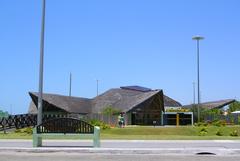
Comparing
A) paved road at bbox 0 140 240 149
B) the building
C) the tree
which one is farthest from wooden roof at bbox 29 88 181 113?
paved road at bbox 0 140 240 149

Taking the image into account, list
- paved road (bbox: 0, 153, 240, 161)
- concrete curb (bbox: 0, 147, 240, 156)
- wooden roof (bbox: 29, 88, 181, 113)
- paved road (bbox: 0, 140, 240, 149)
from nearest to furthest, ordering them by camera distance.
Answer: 1. paved road (bbox: 0, 153, 240, 161)
2. concrete curb (bbox: 0, 147, 240, 156)
3. paved road (bbox: 0, 140, 240, 149)
4. wooden roof (bbox: 29, 88, 181, 113)

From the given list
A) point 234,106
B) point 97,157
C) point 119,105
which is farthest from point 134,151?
point 234,106

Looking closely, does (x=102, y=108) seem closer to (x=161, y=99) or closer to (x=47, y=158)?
(x=161, y=99)

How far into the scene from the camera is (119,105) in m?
65.1

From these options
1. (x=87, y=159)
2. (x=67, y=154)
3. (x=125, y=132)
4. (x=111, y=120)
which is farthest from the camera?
(x=111, y=120)

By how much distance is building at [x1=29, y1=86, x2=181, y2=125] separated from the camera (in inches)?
2452

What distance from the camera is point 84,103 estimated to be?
7025cm

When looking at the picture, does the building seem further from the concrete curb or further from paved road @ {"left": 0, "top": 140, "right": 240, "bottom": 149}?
the concrete curb

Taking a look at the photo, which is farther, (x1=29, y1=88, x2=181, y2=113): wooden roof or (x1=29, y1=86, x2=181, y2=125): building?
(x1=29, y1=88, x2=181, y2=113): wooden roof

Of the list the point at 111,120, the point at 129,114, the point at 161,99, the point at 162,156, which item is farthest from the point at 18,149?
the point at 161,99

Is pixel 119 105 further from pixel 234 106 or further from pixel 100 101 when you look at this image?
pixel 234 106

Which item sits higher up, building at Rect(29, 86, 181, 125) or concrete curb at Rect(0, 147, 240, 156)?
building at Rect(29, 86, 181, 125)

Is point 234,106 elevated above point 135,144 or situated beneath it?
elevated above

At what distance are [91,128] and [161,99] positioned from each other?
1946 inches
